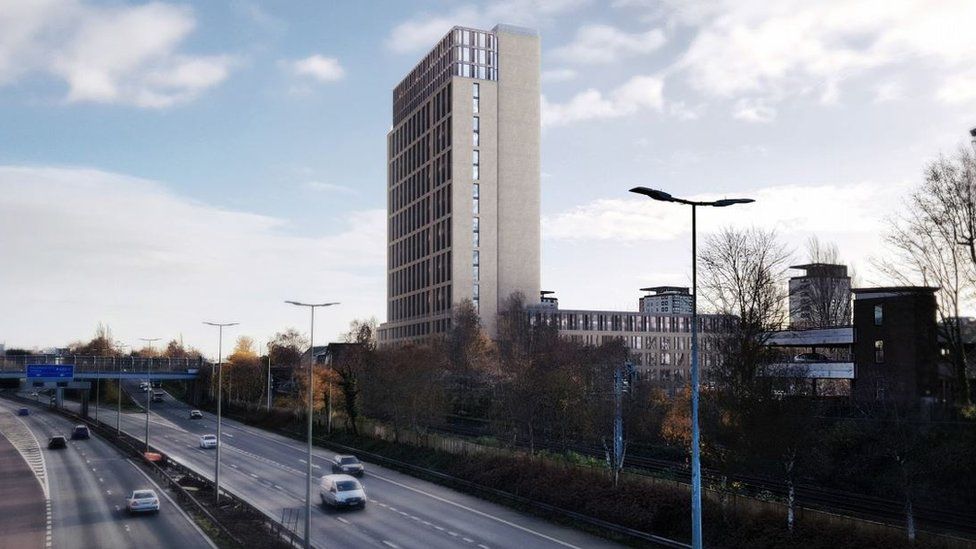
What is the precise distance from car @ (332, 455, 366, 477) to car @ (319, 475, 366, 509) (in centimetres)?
1240

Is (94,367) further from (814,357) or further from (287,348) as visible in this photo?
(814,357)

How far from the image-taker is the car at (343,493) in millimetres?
46875

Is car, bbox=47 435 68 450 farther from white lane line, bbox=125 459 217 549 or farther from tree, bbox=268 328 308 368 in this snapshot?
tree, bbox=268 328 308 368

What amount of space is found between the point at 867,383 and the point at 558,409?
1948 centimetres

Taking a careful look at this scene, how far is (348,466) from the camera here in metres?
62.0

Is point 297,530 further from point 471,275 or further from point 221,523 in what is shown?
point 471,275

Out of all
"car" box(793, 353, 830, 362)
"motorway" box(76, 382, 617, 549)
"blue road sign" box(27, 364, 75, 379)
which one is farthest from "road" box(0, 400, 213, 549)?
"car" box(793, 353, 830, 362)

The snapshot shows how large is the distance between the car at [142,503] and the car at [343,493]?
9.41m

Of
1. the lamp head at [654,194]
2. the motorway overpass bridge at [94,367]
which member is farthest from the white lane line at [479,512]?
the motorway overpass bridge at [94,367]

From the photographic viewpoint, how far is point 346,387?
275 feet

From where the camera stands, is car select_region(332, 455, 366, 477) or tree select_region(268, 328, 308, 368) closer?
car select_region(332, 455, 366, 477)

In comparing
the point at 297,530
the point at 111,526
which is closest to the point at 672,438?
the point at 297,530

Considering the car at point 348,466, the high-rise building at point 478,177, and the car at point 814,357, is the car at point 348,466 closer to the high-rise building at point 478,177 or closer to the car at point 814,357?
the car at point 814,357

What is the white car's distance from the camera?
4600cm
